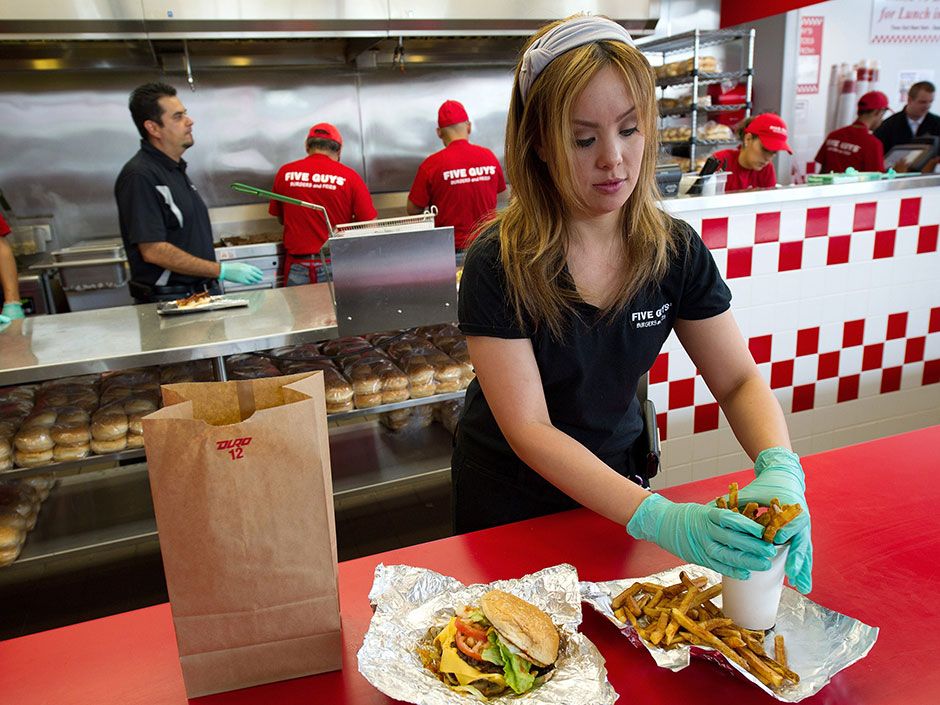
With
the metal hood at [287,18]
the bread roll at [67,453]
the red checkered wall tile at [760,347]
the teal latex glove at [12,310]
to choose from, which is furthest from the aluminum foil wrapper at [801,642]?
Result: the metal hood at [287,18]

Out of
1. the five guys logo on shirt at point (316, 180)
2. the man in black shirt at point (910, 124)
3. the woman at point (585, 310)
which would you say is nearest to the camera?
the woman at point (585, 310)

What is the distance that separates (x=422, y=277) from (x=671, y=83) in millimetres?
4590

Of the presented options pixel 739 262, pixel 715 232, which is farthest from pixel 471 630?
pixel 739 262

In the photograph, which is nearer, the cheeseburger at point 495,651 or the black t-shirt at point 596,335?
the cheeseburger at point 495,651

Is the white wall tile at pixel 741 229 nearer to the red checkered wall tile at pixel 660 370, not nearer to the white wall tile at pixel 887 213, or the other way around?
the red checkered wall tile at pixel 660 370

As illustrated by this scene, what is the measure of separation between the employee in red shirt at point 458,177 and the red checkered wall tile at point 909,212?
8.87ft

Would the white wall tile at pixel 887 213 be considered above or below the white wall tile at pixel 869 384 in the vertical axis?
above

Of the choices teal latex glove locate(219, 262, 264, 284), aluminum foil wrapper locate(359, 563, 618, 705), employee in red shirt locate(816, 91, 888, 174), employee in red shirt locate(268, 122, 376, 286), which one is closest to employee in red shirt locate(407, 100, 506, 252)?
employee in red shirt locate(268, 122, 376, 286)

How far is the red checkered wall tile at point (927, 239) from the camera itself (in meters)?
3.40

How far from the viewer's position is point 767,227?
304cm

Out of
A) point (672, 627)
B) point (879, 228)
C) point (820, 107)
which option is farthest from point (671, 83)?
point (672, 627)

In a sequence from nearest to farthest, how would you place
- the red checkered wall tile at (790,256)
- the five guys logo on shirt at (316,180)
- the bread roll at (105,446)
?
1. the bread roll at (105,446)
2. the red checkered wall tile at (790,256)
3. the five guys logo on shirt at (316,180)

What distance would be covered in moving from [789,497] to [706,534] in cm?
15

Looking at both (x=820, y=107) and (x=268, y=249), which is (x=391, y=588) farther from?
(x=820, y=107)
